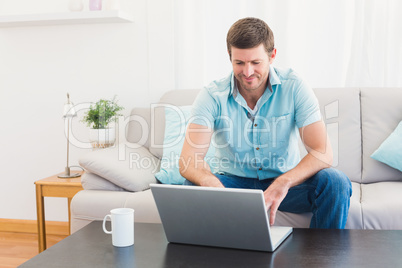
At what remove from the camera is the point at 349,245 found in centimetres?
129

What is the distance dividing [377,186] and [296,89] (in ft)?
2.19

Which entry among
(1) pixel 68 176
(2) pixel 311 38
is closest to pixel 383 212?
(2) pixel 311 38

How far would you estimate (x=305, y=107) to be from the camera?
1.92 metres

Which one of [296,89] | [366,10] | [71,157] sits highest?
[366,10]

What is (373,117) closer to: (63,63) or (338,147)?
(338,147)

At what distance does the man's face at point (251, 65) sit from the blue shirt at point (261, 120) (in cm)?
8

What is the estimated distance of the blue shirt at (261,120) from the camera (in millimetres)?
1964

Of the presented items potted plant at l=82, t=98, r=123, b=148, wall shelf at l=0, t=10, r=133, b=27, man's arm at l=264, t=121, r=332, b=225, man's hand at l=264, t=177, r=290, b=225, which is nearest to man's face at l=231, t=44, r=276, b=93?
man's arm at l=264, t=121, r=332, b=225

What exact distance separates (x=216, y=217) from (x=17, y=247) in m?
1.97

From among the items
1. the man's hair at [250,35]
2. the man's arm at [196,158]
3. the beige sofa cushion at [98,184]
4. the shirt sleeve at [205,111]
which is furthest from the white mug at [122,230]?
the beige sofa cushion at [98,184]

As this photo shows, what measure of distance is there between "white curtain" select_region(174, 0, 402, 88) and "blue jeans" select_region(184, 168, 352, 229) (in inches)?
41.5

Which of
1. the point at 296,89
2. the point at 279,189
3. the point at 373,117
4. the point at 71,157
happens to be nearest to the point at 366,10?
the point at 373,117

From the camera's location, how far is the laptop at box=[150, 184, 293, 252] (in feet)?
4.10

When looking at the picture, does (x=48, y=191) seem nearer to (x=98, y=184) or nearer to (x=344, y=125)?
(x=98, y=184)
